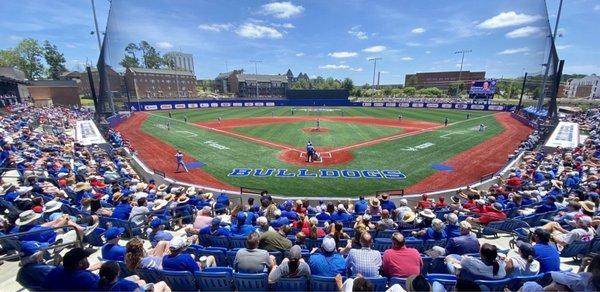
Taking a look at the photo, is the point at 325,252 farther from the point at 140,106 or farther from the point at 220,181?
the point at 140,106

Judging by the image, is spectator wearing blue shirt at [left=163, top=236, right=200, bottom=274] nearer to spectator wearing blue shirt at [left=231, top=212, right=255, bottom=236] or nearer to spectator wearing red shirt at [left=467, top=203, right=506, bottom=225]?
spectator wearing blue shirt at [left=231, top=212, right=255, bottom=236]

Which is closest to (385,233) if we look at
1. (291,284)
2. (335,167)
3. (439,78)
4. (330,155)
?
(291,284)

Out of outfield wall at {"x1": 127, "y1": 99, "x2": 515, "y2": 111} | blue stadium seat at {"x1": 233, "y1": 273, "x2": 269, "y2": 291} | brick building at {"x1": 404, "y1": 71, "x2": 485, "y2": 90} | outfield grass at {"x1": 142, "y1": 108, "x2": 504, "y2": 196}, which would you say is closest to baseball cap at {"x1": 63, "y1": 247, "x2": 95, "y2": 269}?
blue stadium seat at {"x1": 233, "y1": 273, "x2": 269, "y2": 291}

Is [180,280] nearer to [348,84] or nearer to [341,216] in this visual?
[341,216]

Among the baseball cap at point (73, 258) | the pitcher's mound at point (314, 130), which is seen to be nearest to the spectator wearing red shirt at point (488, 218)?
the baseball cap at point (73, 258)

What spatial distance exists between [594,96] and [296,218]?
16908 cm

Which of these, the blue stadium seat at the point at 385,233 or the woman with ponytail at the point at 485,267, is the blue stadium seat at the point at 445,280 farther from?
the blue stadium seat at the point at 385,233

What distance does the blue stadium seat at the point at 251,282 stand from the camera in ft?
16.2

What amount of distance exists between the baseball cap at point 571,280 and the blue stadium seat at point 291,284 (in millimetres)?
3661

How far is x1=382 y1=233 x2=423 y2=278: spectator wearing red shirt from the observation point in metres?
4.94

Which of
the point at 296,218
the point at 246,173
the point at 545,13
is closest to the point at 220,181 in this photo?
the point at 246,173

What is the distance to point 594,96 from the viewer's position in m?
119

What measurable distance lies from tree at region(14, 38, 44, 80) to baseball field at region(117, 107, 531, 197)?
8000 cm

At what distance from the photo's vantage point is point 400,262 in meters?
4.99
